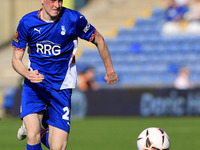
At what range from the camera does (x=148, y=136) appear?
23.1 feet

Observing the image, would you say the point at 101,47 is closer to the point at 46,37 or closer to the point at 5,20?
the point at 46,37

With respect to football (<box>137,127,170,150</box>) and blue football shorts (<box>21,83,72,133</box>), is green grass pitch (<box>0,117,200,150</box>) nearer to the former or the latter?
football (<box>137,127,170,150</box>)

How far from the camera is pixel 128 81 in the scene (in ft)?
71.7

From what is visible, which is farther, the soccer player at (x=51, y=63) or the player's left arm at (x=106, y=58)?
the player's left arm at (x=106, y=58)

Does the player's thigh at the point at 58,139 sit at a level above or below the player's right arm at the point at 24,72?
below

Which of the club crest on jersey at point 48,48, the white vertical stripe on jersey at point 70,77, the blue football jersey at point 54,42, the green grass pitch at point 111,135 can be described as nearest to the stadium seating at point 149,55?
the green grass pitch at point 111,135

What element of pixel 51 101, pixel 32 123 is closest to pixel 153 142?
pixel 51 101

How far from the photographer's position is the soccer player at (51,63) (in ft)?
19.8

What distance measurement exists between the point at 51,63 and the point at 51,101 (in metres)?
0.45

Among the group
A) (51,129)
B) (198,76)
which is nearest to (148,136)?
(51,129)

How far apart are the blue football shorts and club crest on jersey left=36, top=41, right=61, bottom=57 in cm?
38

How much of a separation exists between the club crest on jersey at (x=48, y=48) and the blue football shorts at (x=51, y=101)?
38 centimetres

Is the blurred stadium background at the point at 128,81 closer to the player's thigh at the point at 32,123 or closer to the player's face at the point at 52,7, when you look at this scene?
the player's thigh at the point at 32,123

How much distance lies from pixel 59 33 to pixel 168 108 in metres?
12.1
